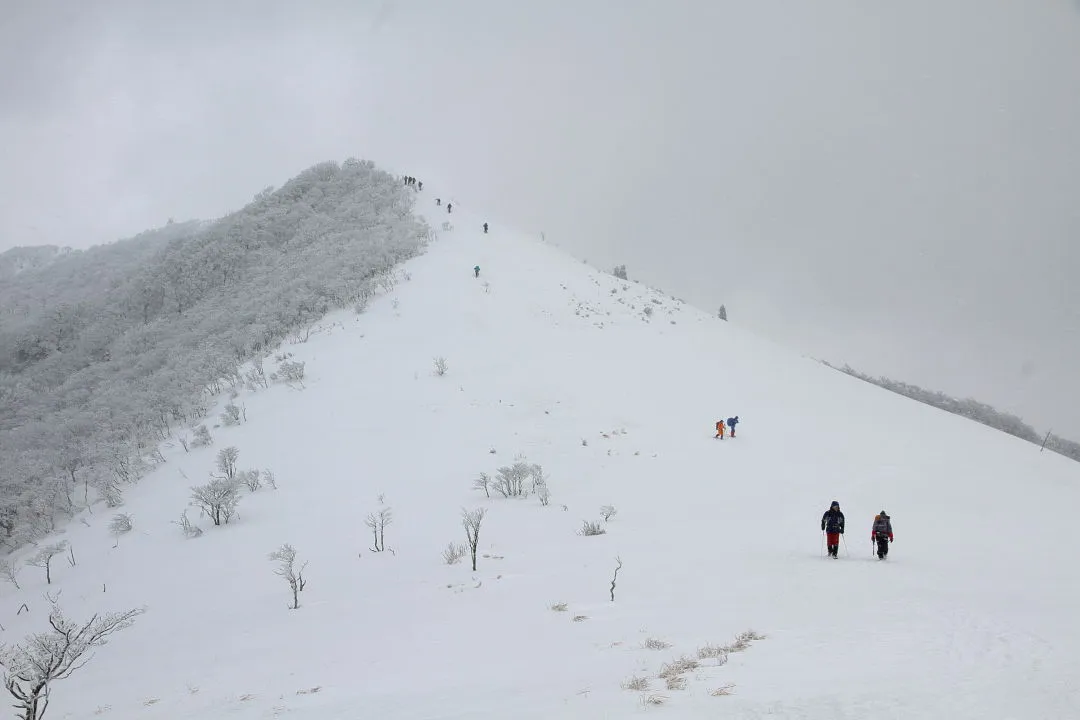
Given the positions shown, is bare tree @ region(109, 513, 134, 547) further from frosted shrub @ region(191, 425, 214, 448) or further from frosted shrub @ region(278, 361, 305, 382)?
frosted shrub @ region(278, 361, 305, 382)

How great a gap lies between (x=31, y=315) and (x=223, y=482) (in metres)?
54.8

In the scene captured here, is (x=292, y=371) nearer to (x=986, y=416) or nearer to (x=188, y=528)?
(x=188, y=528)

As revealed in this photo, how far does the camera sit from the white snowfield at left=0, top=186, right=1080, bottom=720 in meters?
5.67

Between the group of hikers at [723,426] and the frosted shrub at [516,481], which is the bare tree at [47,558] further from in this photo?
the group of hikers at [723,426]

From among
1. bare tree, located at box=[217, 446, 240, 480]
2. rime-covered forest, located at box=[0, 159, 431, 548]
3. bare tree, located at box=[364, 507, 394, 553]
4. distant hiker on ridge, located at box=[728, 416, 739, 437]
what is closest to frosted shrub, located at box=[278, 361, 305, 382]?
rime-covered forest, located at box=[0, 159, 431, 548]

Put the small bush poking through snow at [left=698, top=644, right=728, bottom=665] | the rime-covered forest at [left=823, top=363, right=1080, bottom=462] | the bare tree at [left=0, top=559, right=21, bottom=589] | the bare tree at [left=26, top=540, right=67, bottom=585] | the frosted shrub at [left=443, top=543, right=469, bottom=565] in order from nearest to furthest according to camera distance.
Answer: the small bush poking through snow at [left=698, top=644, right=728, bottom=665] → the frosted shrub at [left=443, top=543, right=469, bottom=565] → the bare tree at [left=26, top=540, right=67, bottom=585] → the bare tree at [left=0, top=559, right=21, bottom=589] → the rime-covered forest at [left=823, top=363, right=1080, bottom=462]

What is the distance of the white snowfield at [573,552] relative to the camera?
5668 mm

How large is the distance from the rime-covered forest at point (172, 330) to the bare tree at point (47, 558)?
6.76ft

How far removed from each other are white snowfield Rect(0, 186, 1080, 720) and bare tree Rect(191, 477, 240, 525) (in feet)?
1.80

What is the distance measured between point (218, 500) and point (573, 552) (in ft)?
30.1

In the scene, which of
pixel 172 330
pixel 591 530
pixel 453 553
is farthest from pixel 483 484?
pixel 172 330

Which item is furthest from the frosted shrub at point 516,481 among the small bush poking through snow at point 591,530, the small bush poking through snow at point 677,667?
the small bush poking through snow at point 677,667

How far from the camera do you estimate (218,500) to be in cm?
1420

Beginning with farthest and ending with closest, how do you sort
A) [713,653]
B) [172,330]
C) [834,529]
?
[172,330] < [834,529] < [713,653]
